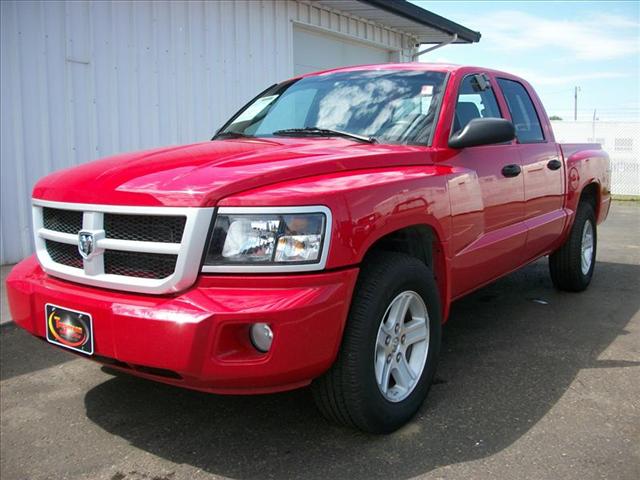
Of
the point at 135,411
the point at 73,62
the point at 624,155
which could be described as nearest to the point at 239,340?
the point at 135,411

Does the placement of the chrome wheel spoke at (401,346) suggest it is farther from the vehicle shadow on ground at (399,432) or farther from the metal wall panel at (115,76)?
the metal wall panel at (115,76)

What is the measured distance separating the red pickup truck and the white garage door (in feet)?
20.7

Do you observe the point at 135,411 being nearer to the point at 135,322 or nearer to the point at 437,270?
the point at 135,322

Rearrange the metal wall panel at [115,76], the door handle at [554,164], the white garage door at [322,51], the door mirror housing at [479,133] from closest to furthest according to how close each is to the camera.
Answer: the door mirror housing at [479,133] → the door handle at [554,164] → the metal wall panel at [115,76] → the white garage door at [322,51]

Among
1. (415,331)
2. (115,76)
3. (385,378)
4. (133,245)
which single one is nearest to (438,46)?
(115,76)

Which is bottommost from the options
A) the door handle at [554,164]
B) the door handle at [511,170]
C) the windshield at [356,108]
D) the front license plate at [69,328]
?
the front license plate at [69,328]

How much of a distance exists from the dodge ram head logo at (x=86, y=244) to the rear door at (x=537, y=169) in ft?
9.05

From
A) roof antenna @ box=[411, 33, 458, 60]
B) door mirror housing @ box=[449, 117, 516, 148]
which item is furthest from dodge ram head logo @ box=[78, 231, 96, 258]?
roof antenna @ box=[411, 33, 458, 60]

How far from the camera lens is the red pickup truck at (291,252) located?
2.34 meters

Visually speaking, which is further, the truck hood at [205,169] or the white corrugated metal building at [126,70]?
the white corrugated metal building at [126,70]

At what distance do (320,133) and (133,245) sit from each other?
4.67 feet

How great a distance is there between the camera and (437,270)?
3287 millimetres

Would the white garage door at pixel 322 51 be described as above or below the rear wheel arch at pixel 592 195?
above

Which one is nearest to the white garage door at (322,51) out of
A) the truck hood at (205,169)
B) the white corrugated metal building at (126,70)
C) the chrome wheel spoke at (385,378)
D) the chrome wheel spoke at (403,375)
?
the white corrugated metal building at (126,70)
